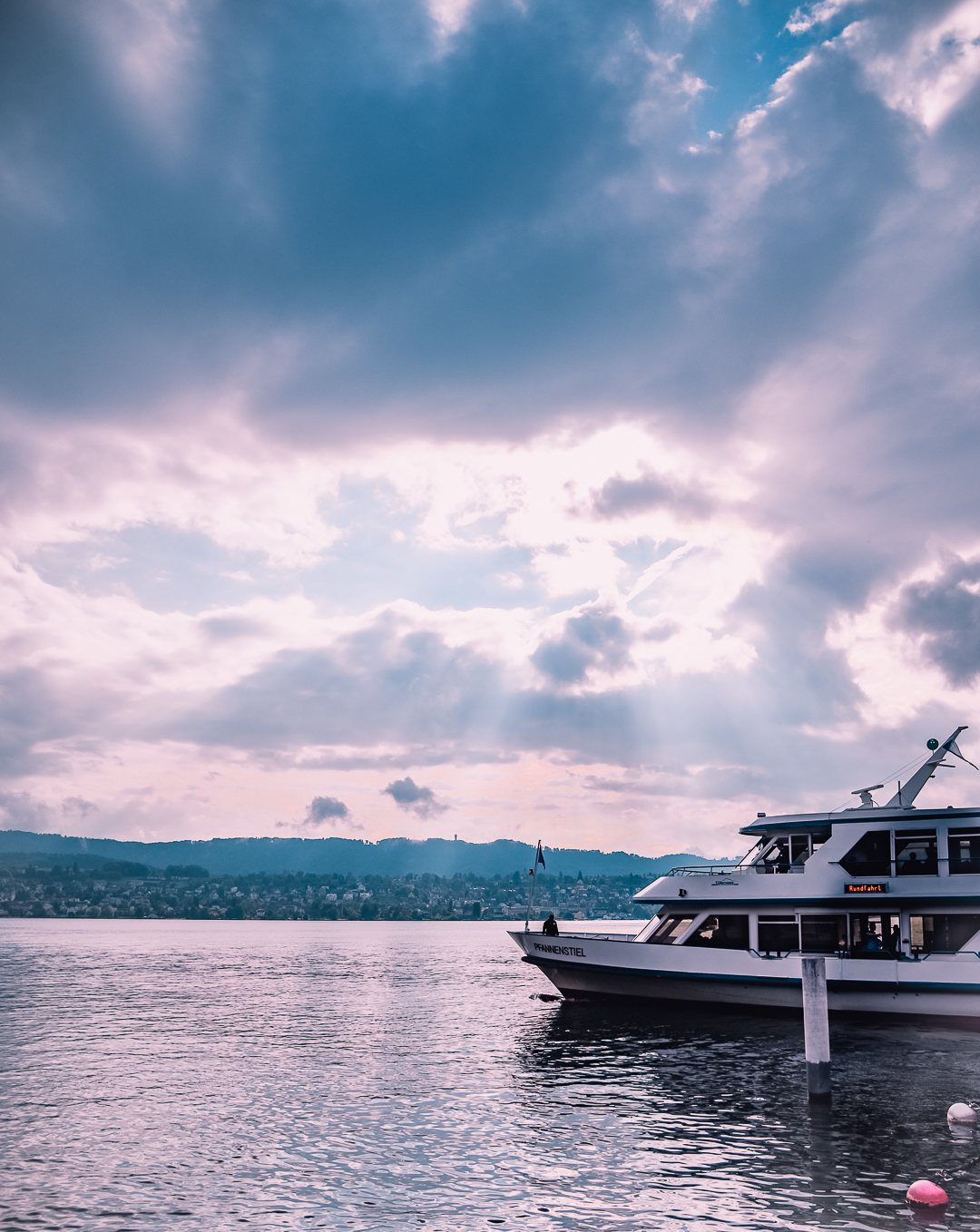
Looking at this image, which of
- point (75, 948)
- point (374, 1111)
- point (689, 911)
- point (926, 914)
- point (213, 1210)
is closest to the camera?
point (213, 1210)

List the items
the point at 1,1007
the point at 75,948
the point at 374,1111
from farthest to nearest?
the point at 75,948 < the point at 1,1007 < the point at 374,1111

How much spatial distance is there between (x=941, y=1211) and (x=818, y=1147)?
4.06 metres

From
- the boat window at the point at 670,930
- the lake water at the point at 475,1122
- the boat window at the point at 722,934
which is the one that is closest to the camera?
the lake water at the point at 475,1122

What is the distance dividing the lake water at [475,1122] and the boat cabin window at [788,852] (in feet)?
18.9

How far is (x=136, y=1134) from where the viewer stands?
22.3m

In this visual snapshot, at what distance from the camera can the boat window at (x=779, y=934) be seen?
35750mm

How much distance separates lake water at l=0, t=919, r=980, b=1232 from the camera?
1638cm

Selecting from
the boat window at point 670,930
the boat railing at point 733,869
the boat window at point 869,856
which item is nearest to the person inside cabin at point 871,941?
the boat window at point 869,856

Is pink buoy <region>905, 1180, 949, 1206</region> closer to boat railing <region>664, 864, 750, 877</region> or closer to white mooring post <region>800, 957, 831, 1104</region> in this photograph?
white mooring post <region>800, 957, 831, 1104</region>

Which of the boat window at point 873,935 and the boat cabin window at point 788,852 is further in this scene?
the boat cabin window at point 788,852

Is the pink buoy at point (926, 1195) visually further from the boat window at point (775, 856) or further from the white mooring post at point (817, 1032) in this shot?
the boat window at point (775, 856)

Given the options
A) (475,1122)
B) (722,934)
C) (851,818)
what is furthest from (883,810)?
(475,1122)

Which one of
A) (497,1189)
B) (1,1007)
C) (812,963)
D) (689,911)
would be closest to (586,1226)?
(497,1189)

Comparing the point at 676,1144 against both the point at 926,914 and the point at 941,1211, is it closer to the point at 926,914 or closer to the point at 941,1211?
the point at 941,1211
